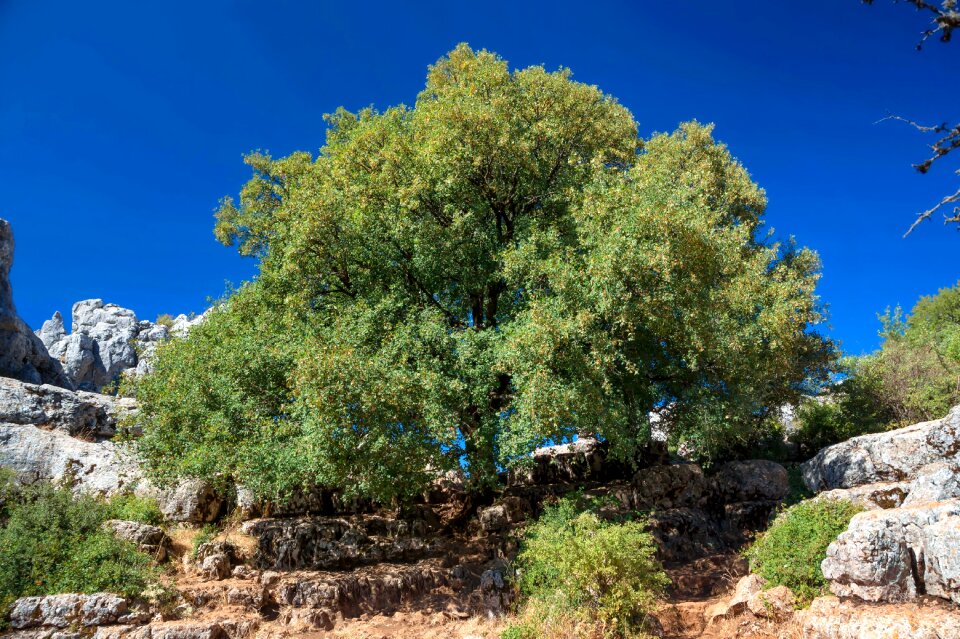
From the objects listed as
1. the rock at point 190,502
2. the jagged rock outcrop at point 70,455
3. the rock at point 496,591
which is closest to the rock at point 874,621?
the rock at point 496,591

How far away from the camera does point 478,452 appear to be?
15.6 m

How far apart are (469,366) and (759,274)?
11985 mm

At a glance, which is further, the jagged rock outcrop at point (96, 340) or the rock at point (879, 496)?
the jagged rock outcrop at point (96, 340)

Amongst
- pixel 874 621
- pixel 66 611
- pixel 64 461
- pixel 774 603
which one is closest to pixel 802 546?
pixel 774 603

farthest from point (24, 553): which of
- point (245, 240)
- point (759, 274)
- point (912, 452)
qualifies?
point (912, 452)

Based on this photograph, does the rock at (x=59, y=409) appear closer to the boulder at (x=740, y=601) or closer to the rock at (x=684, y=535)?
the rock at (x=684, y=535)

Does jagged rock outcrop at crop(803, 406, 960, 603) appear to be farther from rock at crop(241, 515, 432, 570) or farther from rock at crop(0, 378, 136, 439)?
rock at crop(0, 378, 136, 439)

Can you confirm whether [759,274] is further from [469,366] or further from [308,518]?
[308,518]

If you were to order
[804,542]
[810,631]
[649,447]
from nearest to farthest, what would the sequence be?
[810,631], [804,542], [649,447]

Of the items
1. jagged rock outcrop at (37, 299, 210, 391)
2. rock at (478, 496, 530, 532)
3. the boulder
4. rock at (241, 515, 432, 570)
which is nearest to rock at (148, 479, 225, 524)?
rock at (241, 515, 432, 570)

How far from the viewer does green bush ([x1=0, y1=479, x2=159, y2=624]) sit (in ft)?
42.9

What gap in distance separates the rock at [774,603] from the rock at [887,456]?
8590mm

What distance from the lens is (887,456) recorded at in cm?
1778

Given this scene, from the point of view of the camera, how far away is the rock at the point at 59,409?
20578mm
